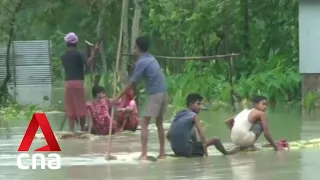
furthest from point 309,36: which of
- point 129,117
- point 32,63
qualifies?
point 32,63

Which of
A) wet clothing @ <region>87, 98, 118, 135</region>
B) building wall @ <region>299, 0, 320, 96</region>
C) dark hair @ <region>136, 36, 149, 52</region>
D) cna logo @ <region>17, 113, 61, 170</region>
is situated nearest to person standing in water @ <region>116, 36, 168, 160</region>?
dark hair @ <region>136, 36, 149, 52</region>

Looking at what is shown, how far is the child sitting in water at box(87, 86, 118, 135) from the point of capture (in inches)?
612

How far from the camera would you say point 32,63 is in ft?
91.2

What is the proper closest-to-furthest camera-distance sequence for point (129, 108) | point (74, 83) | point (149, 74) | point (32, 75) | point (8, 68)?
1. point (149, 74)
2. point (74, 83)
3. point (129, 108)
4. point (8, 68)
5. point (32, 75)

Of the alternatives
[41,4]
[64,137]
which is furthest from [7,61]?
[64,137]

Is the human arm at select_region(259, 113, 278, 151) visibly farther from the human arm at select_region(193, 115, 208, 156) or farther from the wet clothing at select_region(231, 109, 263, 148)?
the human arm at select_region(193, 115, 208, 156)

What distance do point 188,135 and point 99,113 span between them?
152 inches

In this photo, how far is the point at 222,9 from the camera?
2792cm

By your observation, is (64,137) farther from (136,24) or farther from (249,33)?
(249,33)

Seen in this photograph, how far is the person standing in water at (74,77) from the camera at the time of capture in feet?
50.4

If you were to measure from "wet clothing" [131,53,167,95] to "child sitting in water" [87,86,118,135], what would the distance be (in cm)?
383

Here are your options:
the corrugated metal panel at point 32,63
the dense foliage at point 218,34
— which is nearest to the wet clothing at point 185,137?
the dense foliage at point 218,34

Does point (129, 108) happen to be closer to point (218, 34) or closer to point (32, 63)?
point (32, 63)

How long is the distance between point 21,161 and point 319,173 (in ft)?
13.1
